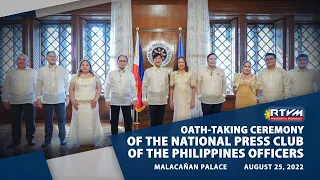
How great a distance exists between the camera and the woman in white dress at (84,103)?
2.66 metres

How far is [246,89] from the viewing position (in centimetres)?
260

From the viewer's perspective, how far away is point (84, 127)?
2.68m

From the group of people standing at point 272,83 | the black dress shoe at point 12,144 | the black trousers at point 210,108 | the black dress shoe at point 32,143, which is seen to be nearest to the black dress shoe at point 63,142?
the black dress shoe at point 32,143

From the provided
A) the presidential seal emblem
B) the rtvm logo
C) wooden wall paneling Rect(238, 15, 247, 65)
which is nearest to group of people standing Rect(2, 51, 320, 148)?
the rtvm logo

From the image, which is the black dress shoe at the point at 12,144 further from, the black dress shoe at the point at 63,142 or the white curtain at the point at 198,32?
the white curtain at the point at 198,32

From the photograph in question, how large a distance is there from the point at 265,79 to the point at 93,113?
4.84 ft

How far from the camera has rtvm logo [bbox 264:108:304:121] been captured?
7.79 feet

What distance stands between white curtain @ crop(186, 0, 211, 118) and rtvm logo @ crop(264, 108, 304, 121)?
33.9 inches

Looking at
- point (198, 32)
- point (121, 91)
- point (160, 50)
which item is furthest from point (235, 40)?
point (121, 91)

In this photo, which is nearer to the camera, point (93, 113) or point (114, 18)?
point (93, 113)

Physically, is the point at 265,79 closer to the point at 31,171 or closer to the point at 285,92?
the point at 285,92

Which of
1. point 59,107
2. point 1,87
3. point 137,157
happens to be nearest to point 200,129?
point 137,157

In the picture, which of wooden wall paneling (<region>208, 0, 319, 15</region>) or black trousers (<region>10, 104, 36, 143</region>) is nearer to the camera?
black trousers (<region>10, 104, 36, 143</region>)

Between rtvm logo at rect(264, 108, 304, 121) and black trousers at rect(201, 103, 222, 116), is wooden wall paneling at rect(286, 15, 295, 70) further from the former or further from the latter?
black trousers at rect(201, 103, 222, 116)
